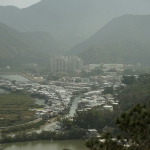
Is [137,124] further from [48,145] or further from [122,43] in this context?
[122,43]

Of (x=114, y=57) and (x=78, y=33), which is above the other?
(x=78, y=33)

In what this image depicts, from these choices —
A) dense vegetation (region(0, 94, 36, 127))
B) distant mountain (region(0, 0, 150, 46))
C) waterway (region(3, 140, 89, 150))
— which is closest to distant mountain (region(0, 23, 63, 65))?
dense vegetation (region(0, 94, 36, 127))

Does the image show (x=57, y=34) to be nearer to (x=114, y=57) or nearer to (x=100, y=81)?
(x=114, y=57)


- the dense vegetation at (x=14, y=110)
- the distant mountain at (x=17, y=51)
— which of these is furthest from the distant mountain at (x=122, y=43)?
the dense vegetation at (x=14, y=110)

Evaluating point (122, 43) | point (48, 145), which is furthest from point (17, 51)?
point (48, 145)

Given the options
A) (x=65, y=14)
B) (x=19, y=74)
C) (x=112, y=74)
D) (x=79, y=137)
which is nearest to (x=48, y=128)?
(x=79, y=137)

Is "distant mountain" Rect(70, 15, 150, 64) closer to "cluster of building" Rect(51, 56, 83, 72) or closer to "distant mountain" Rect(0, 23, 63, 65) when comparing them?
"cluster of building" Rect(51, 56, 83, 72)
